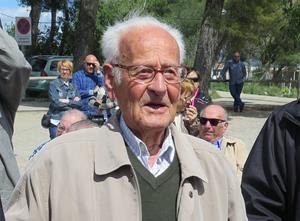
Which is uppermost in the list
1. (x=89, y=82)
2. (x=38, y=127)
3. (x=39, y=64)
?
(x=89, y=82)

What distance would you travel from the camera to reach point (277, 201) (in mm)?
2932

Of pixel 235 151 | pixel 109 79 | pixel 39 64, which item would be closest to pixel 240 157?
pixel 235 151

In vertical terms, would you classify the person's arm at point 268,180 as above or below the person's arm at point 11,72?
below

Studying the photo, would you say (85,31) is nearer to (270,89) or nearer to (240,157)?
(240,157)

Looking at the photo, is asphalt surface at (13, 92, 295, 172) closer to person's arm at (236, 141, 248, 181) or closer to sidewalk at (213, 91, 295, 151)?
sidewalk at (213, 91, 295, 151)

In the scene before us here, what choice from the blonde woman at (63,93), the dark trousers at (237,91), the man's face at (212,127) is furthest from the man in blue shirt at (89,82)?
the dark trousers at (237,91)

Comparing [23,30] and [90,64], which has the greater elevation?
[23,30]

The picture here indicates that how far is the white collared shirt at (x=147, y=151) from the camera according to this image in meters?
2.33

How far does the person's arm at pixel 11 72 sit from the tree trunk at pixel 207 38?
524 inches

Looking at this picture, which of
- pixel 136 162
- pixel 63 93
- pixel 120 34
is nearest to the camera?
pixel 136 162

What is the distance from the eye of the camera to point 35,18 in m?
33.5

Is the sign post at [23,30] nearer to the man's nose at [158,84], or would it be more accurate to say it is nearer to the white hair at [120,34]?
the white hair at [120,34]

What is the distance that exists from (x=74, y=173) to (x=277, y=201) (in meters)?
1.16

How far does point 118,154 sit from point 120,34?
481 mm
